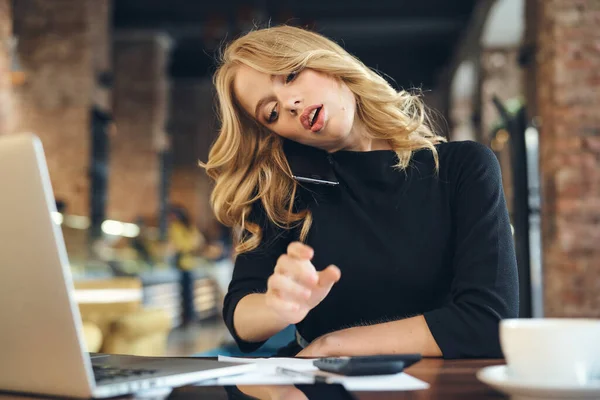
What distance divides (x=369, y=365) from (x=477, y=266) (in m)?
0.56

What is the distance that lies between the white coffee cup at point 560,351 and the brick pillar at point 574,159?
3928 millimetres

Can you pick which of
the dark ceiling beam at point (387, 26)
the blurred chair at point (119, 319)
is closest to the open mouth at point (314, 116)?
the blurred chair at point (119, 319)

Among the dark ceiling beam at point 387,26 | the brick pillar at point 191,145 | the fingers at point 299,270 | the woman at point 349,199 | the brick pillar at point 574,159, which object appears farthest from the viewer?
the brick pillar at point 191,145

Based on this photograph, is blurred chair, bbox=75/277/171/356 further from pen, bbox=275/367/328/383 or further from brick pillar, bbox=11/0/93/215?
pen, bbox=275/367/328/383

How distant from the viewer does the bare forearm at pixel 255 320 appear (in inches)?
53.6

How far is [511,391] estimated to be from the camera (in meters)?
0.72

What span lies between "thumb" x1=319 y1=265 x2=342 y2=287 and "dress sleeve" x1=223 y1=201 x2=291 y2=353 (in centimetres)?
48

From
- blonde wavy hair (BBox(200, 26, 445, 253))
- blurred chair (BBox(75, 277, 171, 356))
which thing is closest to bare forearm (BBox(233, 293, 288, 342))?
blonde wavy hair (BBox(200, 26, 445, 253))

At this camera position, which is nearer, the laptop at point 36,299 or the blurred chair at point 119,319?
the laptop at point 36,299

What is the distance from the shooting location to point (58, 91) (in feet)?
25.6

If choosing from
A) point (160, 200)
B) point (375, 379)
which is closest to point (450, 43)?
point (160, 200)

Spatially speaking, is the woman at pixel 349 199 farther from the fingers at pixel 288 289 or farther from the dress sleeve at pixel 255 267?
the fingers at pixel 288 289

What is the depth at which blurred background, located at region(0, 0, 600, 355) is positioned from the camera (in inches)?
173

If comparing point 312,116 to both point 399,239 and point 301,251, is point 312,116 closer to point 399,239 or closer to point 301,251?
point 399,239
